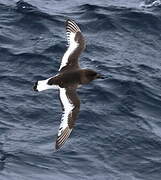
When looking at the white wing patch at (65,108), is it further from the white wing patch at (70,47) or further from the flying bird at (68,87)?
the white wing patch at (70,47)


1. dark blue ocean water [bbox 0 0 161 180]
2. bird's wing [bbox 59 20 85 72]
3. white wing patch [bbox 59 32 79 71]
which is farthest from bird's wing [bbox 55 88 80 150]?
dark blue ocean water [bbox 0 0 161 180]

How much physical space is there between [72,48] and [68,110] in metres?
2.20

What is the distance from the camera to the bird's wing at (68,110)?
17508mm

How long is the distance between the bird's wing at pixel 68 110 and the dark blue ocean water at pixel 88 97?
2173 mm

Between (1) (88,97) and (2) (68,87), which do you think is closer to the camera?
(2) (68,87)

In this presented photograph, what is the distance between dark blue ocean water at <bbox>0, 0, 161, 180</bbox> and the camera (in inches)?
789

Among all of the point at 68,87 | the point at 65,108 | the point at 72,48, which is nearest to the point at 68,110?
the point at 65,108

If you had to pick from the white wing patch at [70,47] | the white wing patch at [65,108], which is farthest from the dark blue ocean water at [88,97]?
the white wing patch at [70,47]

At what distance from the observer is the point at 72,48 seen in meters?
19.5

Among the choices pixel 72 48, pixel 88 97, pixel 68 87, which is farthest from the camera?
pixel 88 97

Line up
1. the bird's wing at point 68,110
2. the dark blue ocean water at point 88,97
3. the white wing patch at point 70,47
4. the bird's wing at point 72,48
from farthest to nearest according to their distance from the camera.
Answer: the dark blue ocean water at point 88,97 < the white wing patch at point 70,47 < the bird's wing at point 72,48 < the bird's wing at point 68,110

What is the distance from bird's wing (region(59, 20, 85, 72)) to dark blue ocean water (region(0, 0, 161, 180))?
2577mm

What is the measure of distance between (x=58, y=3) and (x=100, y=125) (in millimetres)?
9881

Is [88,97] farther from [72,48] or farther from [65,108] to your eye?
[65,108]
